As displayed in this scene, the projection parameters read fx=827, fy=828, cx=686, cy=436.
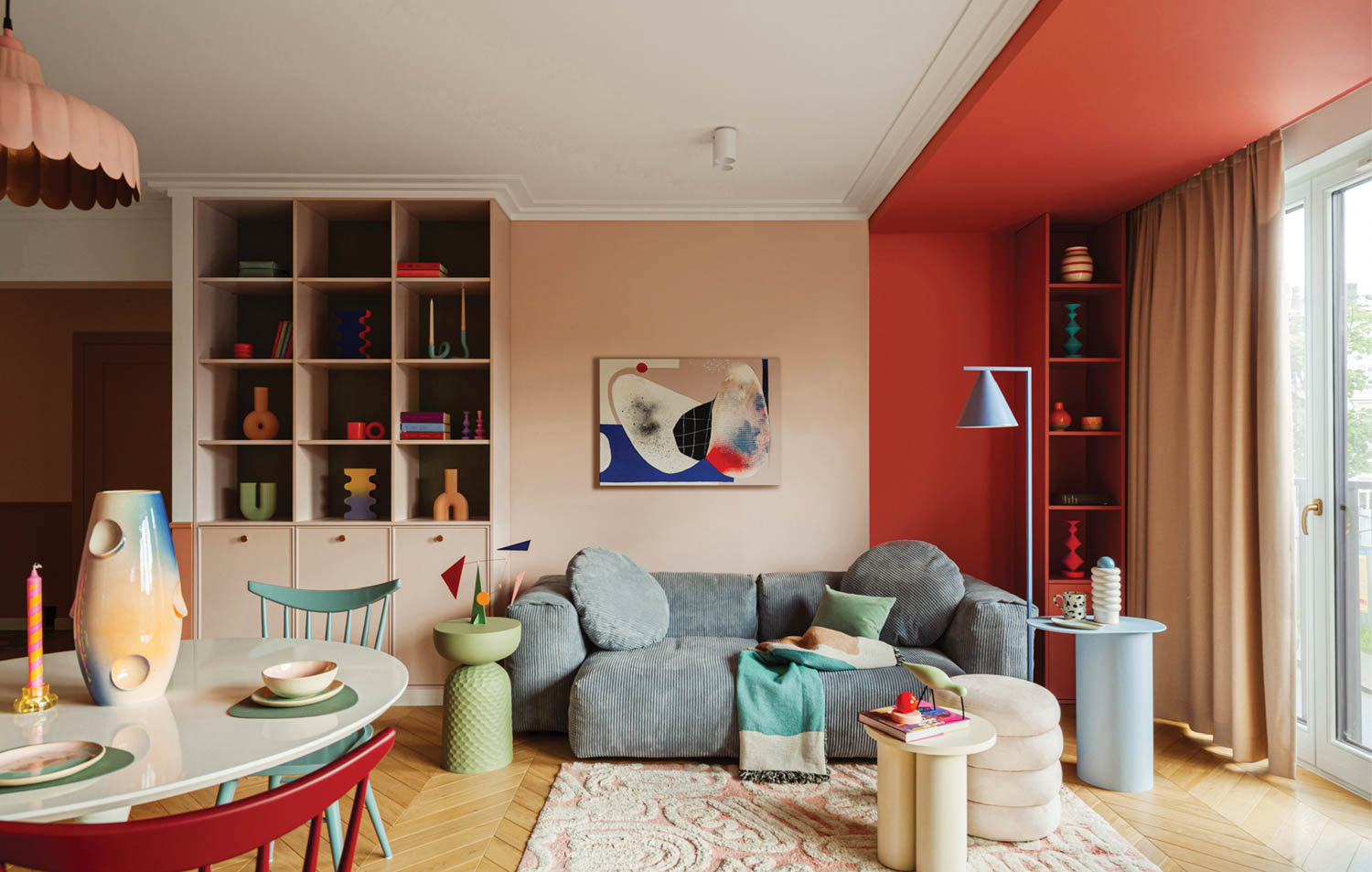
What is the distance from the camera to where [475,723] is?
3.26 meters

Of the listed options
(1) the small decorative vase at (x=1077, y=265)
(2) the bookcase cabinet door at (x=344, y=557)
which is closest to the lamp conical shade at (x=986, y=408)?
(1) the small decorative vase at (x=1077, y=265)

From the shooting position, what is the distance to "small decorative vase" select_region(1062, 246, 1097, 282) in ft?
13.7

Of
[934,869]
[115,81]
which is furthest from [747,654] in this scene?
[115,81]

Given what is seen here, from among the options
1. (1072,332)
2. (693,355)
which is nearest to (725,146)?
(693,355)

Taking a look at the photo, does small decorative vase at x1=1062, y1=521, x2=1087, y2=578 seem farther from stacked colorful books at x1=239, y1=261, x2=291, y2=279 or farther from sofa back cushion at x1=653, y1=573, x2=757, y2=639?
stacked colorful books at x1=239, y1=261, x2=291, y2=279

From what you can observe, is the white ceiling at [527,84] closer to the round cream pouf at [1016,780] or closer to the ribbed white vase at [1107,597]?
the ribbed white vase at [1107,597]

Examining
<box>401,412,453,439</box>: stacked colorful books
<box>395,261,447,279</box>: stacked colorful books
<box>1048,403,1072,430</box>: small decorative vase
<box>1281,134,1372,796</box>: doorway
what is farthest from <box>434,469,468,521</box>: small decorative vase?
<box>1281,134,1372,796</box>: doorway

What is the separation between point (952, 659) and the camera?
358 cm

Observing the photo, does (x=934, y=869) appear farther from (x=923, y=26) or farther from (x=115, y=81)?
(x=115, y=81)

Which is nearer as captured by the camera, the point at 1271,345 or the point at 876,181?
the point at 1271,345

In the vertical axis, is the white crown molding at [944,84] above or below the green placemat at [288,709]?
above

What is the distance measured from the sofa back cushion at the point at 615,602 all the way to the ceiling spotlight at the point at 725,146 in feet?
6.08

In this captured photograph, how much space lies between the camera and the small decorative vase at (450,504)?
418cm

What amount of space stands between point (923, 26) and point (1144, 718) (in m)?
2.53
